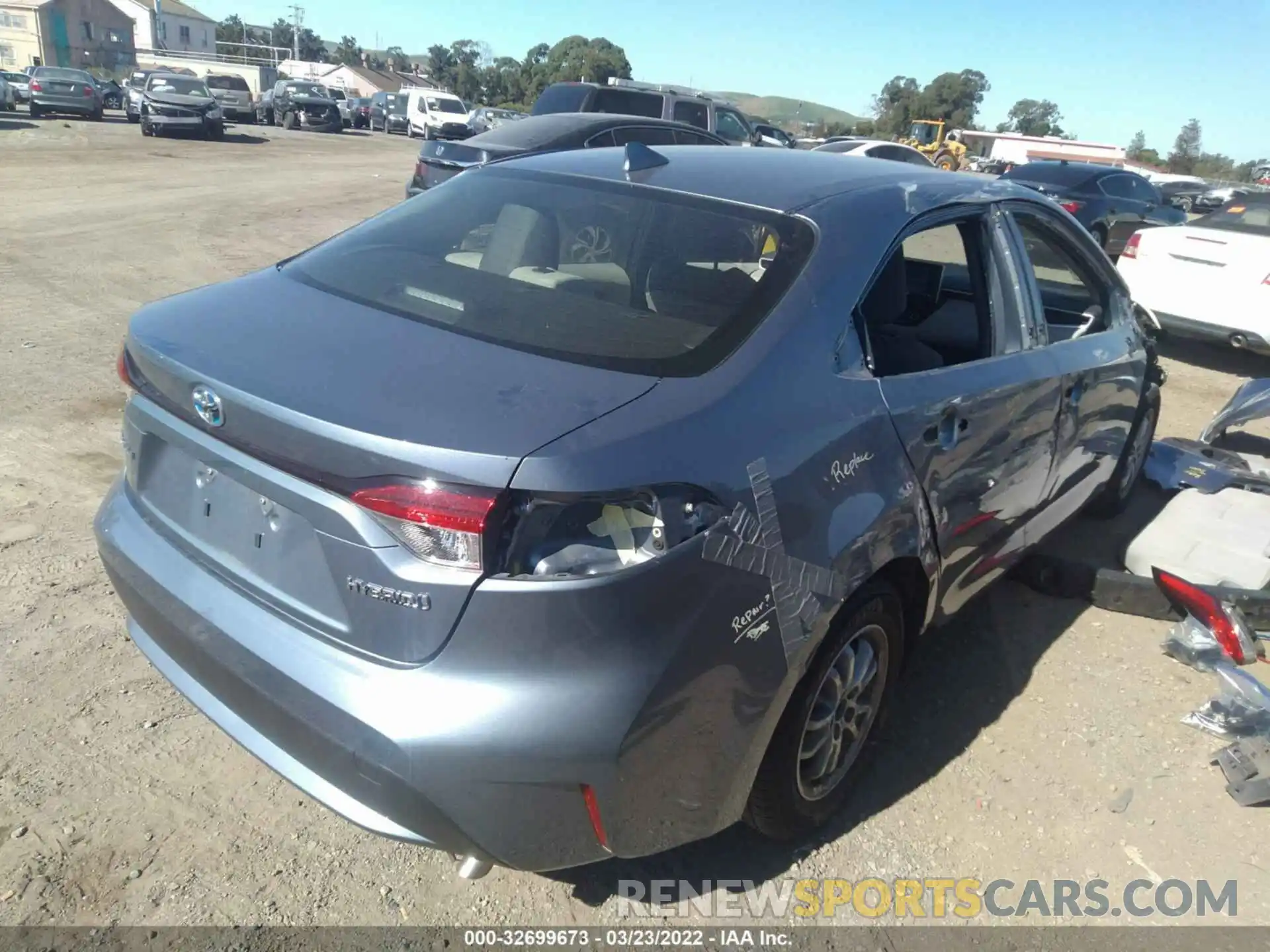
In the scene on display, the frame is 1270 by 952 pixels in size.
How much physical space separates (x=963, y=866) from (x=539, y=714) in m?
1.51

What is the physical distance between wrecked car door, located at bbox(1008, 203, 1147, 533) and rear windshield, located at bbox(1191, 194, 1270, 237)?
532cm

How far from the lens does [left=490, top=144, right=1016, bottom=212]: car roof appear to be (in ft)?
9.18

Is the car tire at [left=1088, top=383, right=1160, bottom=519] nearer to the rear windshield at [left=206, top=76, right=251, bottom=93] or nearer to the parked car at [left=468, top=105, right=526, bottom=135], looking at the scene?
the parked car at [left=468, top=105, right=526, bottom=135]

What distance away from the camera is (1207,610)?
3777 mm

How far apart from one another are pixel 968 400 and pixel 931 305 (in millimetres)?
1272

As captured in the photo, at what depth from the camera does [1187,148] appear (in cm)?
7500

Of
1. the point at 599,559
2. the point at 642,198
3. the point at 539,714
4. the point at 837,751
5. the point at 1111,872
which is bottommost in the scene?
the point at 1111,872

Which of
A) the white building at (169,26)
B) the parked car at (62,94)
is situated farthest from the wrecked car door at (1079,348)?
the white building at (169,26)

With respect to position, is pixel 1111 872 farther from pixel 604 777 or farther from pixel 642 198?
pixel 642 198

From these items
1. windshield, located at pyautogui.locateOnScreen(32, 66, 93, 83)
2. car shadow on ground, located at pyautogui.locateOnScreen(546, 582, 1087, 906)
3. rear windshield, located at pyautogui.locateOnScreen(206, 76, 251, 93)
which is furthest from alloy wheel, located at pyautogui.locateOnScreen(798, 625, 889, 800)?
rear windshield, located at pyautogui.locateOnScreen(206, 76, 251, 93)

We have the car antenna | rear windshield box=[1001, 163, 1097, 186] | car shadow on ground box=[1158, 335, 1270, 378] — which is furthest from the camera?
rear windshield box=[1001, 163, 1097, 186]

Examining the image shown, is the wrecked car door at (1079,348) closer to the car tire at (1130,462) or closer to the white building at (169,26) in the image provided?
the car tire at (1130,462)

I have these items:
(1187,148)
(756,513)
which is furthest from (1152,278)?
(1187,148)

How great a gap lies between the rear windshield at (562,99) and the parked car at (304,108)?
86.2ft
